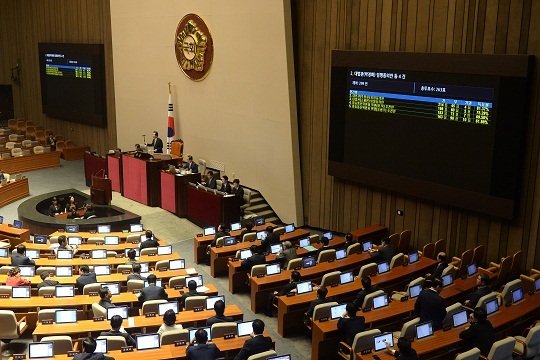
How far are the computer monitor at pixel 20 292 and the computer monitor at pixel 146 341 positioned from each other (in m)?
2.90

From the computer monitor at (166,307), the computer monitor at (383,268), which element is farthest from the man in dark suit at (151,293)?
the computer monitor at (383,268)

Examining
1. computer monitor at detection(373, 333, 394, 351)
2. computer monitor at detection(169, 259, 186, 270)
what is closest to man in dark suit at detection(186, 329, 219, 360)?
computer monitor at detection(373, 333, 394, 351)

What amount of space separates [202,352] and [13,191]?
12.9m

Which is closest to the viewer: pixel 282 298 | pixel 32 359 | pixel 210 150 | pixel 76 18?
pixel 32 359

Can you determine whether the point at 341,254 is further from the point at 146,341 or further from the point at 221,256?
the point at 146,341

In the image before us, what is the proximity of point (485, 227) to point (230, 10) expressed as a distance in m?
8.78

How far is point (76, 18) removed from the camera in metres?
23.8

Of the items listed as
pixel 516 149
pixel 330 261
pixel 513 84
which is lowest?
pixel 330 261

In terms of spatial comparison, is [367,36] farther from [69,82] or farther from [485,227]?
[69,82]

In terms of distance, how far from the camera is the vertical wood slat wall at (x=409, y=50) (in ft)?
38.1

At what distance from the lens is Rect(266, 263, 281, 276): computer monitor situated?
1127 centimetres

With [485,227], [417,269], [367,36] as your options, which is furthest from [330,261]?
[367,36]

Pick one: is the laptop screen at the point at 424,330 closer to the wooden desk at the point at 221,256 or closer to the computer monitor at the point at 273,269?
the computer monitor at the point at 273,269

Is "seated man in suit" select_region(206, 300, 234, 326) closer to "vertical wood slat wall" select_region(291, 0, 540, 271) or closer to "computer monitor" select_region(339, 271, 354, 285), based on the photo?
"computer monitor" select_region(339, 271, 354, 285)
